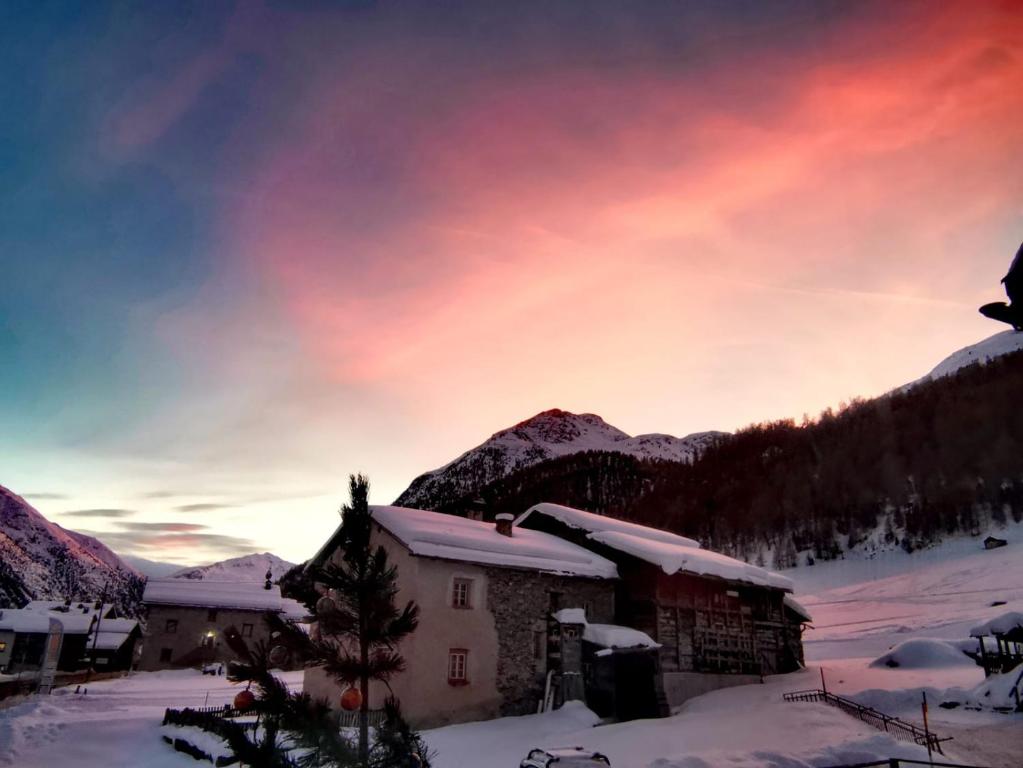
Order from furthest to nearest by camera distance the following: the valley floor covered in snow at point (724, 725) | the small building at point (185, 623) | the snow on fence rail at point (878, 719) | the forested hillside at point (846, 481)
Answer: the forested hillside at point (846, 481), the small building at point (185, 623), the snow on fence rail at point (878, 719), the valley floor covered in snow at point (724, 725)

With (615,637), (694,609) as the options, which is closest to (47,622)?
(615,637)

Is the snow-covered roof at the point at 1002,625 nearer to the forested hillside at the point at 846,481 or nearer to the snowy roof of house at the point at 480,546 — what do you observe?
the snowy roof of house at the point at 480,546

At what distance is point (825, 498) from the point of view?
94.8 meters

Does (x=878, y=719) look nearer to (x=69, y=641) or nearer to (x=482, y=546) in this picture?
(x=482, y=546)

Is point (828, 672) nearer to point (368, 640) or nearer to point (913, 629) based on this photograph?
point (913, 629)

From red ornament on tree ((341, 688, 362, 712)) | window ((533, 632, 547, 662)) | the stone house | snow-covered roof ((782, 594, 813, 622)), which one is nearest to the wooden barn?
snow-covered roof ((782, 594, 813, 622))

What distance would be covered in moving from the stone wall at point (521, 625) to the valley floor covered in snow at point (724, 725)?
1.02 m

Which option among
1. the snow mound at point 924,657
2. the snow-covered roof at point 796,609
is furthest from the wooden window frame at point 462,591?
Answer: the snow mound at point 924,657

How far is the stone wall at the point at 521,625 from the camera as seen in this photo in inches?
907

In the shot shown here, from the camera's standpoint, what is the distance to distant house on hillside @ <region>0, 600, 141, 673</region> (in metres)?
60.4

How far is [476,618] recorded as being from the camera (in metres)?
22.9

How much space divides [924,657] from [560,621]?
642 inches

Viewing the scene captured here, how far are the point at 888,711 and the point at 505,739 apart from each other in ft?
39.4

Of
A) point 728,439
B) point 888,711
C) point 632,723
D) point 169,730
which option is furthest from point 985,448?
point 169,730
